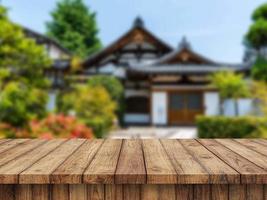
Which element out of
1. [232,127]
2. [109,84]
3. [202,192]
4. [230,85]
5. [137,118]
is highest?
[109,84]

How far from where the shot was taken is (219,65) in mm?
16828

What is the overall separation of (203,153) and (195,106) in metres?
14.7

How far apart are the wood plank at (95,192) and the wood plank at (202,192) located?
0.44 meters

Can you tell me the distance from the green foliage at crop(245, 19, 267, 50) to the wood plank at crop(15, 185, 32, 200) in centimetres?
1416

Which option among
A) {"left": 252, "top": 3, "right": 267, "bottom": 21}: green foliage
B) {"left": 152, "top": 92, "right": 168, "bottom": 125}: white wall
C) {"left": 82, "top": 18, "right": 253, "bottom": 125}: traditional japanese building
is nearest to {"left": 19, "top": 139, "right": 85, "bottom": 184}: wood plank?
{"left": 82, "top": 18, "right": 253, "bottom": 125}: traditional japanese building

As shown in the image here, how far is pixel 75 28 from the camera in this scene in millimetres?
30219

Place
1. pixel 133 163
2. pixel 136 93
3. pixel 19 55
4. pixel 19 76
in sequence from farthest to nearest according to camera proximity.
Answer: pixel 136 93 → pixel 19 76 → pixel 19 55 → pixel 133 163

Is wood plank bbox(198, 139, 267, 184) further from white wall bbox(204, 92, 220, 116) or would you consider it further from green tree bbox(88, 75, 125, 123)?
white wall bbox(204, 92, 220, 116)

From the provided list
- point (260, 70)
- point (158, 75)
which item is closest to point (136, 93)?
point (158, 75)

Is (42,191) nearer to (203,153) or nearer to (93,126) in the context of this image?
(203,153)

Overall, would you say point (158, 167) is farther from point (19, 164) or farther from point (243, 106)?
point (243, 106)

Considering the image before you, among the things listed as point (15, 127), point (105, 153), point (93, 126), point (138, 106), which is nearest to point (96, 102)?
point (93, 126)

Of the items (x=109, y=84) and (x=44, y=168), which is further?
(x=109, y=84)

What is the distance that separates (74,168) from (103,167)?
14 centimetres
